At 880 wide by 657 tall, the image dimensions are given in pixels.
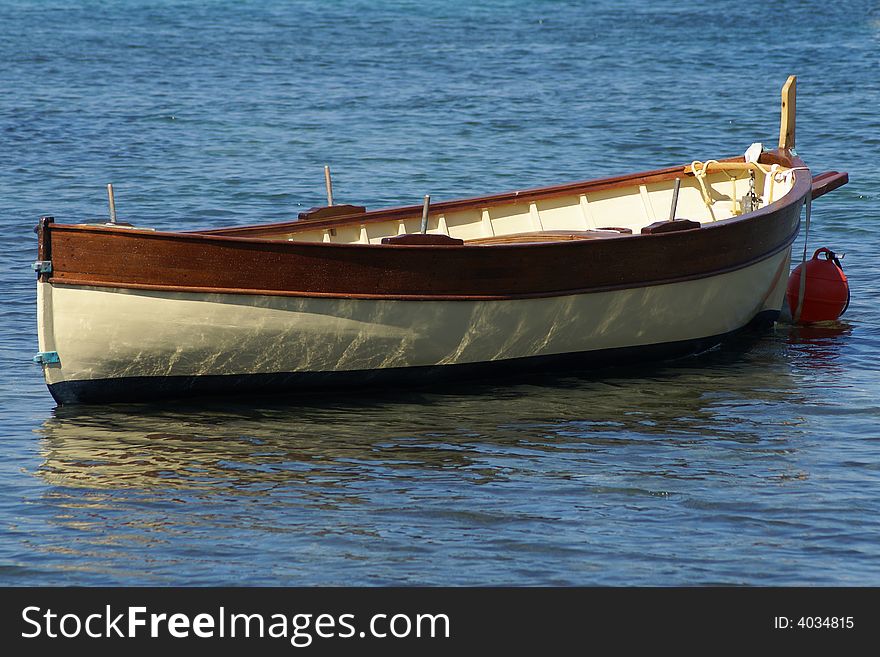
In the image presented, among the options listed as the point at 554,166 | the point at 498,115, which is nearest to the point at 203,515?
the point at 554,166

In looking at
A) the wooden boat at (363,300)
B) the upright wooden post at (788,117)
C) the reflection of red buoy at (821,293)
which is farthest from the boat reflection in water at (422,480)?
the upright wooden post at (788,117)

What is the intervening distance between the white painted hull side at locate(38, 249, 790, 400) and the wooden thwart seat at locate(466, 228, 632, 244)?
87cm

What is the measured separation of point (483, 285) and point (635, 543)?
125 inches

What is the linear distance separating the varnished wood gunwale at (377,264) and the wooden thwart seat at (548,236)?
2.13ft

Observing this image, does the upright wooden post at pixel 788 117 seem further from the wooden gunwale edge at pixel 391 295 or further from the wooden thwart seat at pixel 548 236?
the wooden gunwale edge at pixel 391 295

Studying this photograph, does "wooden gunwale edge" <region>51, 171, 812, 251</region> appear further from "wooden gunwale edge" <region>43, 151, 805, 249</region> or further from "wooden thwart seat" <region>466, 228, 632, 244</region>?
"wooden thwart seat" <region>466, 228, 632, 244</region>

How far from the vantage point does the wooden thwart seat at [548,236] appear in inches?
473

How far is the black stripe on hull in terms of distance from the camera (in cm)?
1021

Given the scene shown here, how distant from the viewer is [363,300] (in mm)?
10273

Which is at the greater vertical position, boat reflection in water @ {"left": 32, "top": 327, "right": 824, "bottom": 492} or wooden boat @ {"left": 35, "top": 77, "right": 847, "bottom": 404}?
wooden boat @ {"left": 35, "top": 77, "right": 847, "bottom": 404}

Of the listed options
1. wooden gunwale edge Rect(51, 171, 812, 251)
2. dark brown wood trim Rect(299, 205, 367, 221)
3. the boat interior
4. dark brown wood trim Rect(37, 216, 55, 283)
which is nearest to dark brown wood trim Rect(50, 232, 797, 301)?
dark brown wood trim Rect(37, 216, 55, 283)

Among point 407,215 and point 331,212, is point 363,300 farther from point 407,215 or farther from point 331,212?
point 407,215

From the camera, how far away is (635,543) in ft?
25.8

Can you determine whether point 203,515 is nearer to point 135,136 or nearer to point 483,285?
point 483,285
